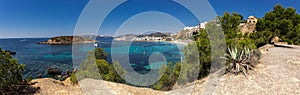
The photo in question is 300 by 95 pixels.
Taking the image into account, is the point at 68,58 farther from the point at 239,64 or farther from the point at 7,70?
the point at 239,64

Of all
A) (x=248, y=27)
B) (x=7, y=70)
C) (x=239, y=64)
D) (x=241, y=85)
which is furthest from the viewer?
(x=248, y=27)

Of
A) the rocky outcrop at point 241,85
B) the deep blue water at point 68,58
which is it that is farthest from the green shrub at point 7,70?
the deep blue water at point 68,58

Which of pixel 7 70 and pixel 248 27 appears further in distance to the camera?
pixel 248 27

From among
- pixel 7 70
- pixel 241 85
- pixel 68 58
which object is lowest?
pixel 68 58

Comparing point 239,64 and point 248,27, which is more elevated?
point 248,27

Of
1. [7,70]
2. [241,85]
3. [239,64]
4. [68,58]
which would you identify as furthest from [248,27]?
[7,70]

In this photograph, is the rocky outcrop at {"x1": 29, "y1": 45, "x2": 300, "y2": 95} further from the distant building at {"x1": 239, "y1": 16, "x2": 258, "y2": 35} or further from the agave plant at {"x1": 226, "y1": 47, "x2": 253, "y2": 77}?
the distant building at {"x1": 239, "y1": 16, "x2": 258, "y2": 35}

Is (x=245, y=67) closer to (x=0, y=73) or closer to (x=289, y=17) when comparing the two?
(x=0, y=73)

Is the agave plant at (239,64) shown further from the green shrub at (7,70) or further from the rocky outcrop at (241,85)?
the green shrub at (7,70)

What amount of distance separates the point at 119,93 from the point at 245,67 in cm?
740

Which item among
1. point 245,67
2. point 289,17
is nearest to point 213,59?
point 245,67

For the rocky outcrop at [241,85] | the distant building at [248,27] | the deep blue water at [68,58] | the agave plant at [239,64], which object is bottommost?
the deep blue water at [68,58]

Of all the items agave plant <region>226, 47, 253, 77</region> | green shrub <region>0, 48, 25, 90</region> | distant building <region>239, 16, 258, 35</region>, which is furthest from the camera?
distant building <region>239, 16, 258, 35</region>

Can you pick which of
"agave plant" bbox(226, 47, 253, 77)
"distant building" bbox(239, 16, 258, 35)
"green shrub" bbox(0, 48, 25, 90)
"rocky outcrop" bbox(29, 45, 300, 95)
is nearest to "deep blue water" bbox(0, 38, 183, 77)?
"agave plant" bbox(226, 47, 253, 77)
